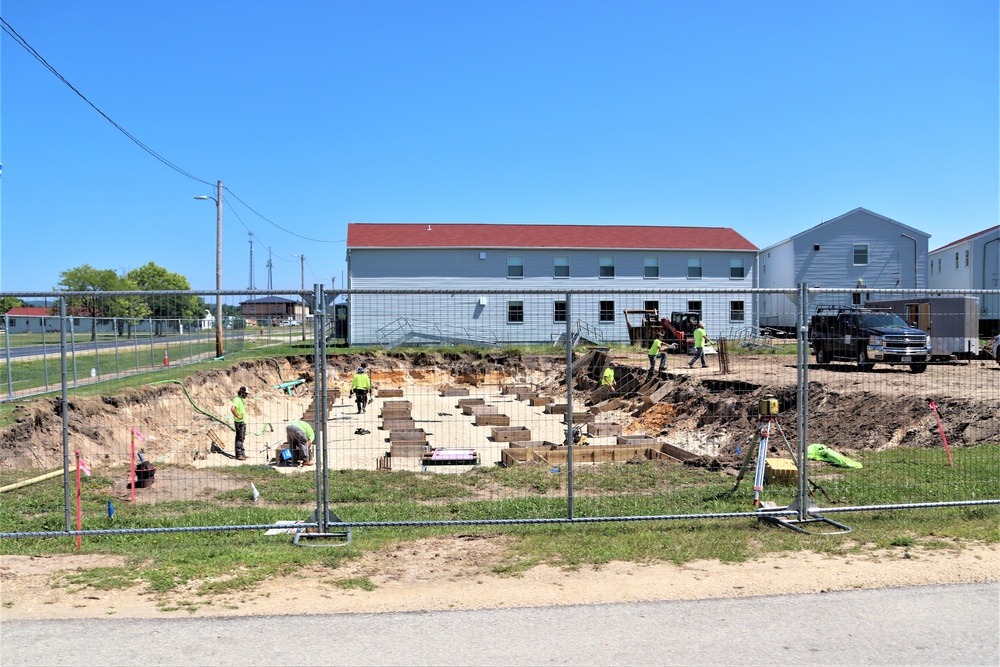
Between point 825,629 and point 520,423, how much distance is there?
60.3 feet

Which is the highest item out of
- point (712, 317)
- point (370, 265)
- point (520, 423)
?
point (370, 265)

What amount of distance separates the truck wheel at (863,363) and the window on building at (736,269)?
3220 cm

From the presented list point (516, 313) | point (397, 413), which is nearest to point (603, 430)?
point (397, 413)

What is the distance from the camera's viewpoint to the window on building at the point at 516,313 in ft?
29.7

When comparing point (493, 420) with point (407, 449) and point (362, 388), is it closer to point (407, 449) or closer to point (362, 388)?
point (407, 449)

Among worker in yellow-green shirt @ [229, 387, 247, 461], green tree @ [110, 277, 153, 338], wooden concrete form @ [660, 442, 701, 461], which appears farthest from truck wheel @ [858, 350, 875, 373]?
green tree @ [110, 277, 153, 338]

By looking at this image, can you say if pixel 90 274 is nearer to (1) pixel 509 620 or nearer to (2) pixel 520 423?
(2) pixel 520 423

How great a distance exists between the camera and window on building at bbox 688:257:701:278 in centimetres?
4434

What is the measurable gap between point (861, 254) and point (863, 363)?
35.9 metres

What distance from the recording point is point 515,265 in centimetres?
4322

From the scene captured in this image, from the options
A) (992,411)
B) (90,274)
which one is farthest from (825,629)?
(90,274)

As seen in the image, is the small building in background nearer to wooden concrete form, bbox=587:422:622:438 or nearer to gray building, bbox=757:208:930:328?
wooden concrete form, bbox=587:422:622:438

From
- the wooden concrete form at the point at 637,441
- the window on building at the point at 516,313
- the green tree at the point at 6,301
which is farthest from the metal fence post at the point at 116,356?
the window on building at the point at 516,313

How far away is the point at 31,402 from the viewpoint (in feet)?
49.3
